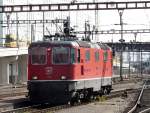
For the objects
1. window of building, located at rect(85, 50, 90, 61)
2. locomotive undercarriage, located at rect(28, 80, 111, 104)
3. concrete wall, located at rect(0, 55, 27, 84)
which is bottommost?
concrete wall, located at rect(0, 55, 27, 84)

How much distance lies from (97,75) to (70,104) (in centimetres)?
448

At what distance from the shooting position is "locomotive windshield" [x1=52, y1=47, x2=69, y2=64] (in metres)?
23.3

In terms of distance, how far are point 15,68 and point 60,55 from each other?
42121mm

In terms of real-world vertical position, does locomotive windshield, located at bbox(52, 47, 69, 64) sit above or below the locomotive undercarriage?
Answer: above

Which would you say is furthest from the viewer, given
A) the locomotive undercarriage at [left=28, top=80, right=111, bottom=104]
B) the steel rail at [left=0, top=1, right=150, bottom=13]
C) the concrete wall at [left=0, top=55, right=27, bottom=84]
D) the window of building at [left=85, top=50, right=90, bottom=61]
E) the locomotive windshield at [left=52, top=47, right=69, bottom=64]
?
the concrete wall at [left=0, top=55, right=27, bottom=84]

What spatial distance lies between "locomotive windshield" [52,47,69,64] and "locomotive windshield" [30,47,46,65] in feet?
1.71

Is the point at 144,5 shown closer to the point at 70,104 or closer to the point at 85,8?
the point at 85,8

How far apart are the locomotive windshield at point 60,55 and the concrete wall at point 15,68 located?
35.5 meters

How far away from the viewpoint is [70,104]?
24156 millimetres

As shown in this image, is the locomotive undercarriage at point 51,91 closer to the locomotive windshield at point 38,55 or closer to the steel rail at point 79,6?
the locomotive windshield at point 38,55

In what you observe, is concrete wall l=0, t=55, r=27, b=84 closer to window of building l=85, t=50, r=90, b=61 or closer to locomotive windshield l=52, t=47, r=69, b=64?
window of building l=85, t=50, r=90, b=61

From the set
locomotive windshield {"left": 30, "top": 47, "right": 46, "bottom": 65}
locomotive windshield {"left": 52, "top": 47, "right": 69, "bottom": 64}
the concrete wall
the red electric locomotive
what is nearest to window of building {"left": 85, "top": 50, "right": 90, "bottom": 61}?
the red electric locomotive

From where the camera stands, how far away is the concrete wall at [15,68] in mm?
59656

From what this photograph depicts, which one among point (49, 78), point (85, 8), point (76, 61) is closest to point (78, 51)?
point (76, 61)
